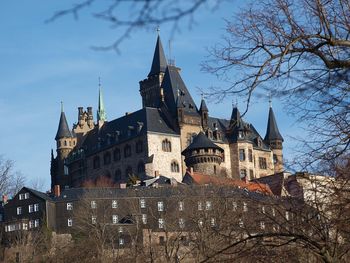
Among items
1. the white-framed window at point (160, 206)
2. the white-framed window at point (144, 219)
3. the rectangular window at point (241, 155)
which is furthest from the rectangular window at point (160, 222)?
the rectangular window at point (241, 155)

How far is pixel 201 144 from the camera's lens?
97.8m

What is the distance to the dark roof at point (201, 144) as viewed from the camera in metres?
97.6

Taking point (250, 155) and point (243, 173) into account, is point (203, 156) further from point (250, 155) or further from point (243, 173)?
point (250, 155)

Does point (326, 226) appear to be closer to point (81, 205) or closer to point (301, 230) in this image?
point (301, 230)

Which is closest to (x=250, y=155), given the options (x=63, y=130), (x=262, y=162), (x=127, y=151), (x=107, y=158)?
(x=262, y=162)

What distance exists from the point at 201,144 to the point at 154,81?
18.4 m

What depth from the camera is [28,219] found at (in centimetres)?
8512

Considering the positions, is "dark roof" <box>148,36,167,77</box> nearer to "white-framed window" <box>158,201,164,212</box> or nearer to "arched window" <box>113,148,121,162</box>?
"arched window" <box>113,148,121,162</box>

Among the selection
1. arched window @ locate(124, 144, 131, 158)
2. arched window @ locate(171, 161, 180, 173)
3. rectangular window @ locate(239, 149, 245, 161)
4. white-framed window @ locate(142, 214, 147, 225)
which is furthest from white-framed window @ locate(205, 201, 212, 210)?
rectangular window @ locate(239, 149, 245, 161)

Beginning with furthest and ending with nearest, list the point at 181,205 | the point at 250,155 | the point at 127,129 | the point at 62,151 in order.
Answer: the point at 62,151 < the point at 127,129 < the point at 250,155 < the point at 181,205

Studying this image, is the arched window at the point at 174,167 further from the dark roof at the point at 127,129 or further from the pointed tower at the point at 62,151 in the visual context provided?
the pointed tower at the point at 62,151

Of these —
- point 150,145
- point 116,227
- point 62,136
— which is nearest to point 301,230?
point 116,227

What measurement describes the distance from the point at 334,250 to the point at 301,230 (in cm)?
51

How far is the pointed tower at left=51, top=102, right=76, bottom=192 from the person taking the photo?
116m
